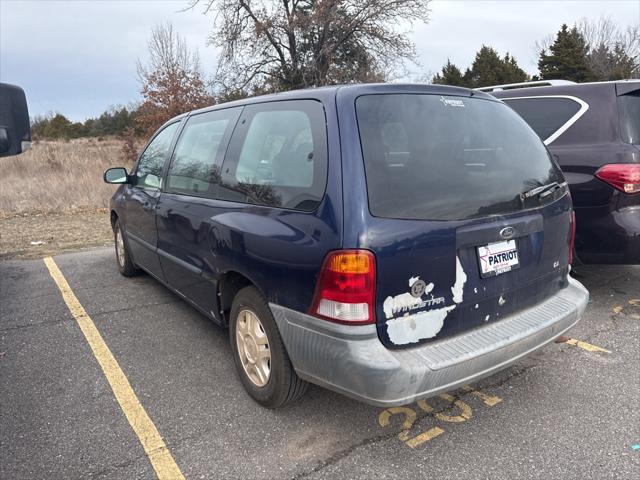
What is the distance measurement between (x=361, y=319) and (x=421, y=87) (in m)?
1.30

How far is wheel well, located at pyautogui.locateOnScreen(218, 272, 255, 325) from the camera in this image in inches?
113

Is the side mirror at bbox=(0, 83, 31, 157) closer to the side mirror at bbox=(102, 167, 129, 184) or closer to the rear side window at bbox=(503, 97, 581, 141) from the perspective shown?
the side mirror at bbox=(102, 167, 129, 184)

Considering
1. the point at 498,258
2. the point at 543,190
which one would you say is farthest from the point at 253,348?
the point at 543,190

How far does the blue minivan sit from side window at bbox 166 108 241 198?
0.28 ft

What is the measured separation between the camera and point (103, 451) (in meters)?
2.42

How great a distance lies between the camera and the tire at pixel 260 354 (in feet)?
8.27

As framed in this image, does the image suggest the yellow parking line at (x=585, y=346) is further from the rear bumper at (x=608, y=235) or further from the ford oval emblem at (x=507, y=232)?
the ford oval emblem at (x=507, y=232)

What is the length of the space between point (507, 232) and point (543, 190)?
0.47 m

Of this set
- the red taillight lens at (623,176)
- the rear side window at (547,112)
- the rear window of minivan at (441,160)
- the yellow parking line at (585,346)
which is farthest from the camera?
the rear side window at (547,112)

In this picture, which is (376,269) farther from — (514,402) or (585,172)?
(585,172)

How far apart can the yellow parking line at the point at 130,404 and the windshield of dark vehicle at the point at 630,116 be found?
13.2ft

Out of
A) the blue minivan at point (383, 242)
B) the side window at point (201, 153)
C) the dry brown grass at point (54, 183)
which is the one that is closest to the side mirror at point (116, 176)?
the side window at point (201, 153)

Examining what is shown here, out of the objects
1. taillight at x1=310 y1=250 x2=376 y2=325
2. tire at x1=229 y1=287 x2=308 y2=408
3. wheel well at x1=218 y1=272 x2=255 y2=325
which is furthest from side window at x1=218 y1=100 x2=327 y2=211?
tire at x1=229 y1=287 x2=308 y2=408

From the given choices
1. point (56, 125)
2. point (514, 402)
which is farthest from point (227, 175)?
point (56, 125)
